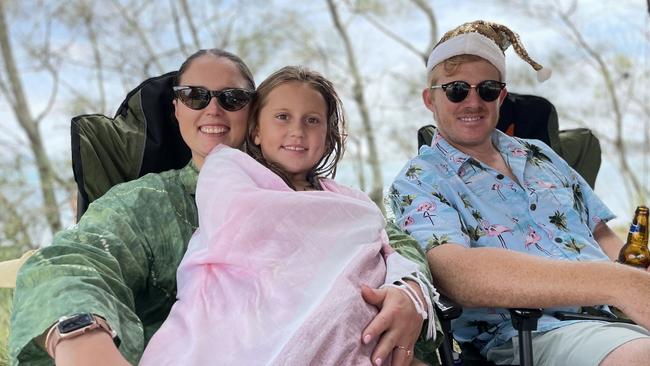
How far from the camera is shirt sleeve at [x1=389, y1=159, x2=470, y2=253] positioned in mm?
2266

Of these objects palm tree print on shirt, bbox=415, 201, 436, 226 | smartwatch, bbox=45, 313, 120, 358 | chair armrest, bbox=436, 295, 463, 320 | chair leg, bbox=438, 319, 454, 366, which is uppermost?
palm tree print on shirt, bbox=415, 201, 436, 226

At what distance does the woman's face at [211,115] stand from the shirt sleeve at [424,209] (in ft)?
1.98

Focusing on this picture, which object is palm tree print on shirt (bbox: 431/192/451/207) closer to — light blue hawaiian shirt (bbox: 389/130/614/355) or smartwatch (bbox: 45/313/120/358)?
light blue hawaiian shirt (bbox: 389/130/614/355)

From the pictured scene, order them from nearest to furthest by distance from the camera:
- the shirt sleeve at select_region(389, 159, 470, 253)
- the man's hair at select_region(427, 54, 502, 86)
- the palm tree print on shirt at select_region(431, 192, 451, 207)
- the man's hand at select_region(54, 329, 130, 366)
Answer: the man's hand at select_region(54, 329, 130, 366) < the shirt sleeve at select_region(389, 159, 470, 253) < the palm tree print on shirt at select_region(431, 192, 451, 207) < the man's hair at select_region(427, 54, 502, 86)

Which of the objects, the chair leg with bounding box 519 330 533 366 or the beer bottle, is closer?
the chair leg with bounding box 519 330 533 366

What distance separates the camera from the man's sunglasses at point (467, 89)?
2588 millimetres

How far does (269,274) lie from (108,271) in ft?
1.30

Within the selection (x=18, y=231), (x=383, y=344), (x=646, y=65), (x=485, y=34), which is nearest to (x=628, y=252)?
(x=485, y=34)

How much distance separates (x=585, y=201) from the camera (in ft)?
9.44

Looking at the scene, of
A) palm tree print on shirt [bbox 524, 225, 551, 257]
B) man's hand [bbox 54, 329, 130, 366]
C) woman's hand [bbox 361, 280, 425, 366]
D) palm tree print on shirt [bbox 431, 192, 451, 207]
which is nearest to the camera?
A: man's hand [bbox 54, 329, 130, 366]

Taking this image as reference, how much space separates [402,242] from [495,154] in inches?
32.7

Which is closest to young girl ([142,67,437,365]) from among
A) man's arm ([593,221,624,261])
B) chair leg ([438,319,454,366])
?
chair leg ([438,319,454,366])

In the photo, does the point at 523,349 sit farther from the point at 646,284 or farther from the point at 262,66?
the point at 262,66

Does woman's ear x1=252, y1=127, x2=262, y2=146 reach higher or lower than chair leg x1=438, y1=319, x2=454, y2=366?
higher
